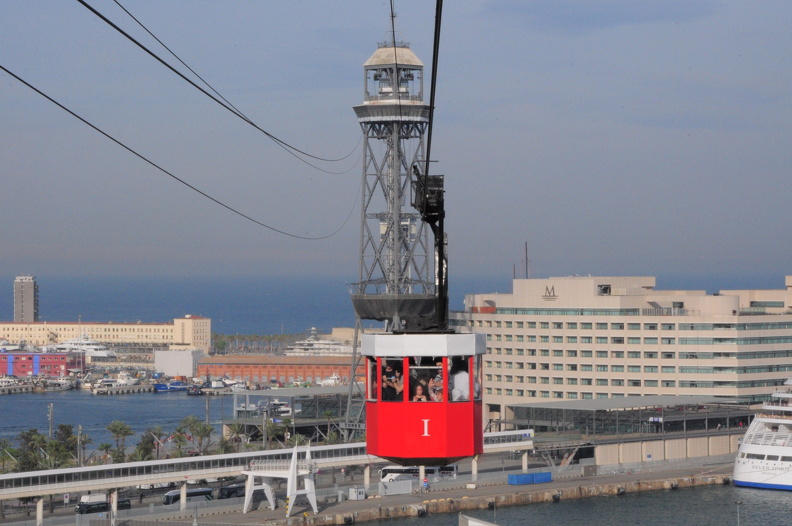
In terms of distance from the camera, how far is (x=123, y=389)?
5807 inches

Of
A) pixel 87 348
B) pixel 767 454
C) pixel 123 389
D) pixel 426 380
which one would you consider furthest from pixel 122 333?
pixel 426 380

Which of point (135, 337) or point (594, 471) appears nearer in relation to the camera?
point (594, 471)

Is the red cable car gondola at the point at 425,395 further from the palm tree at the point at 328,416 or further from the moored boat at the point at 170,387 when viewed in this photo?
the moored boat at the point at 170,387

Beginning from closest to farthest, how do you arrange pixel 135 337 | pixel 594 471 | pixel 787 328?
pixel 594 471 < pixel 787 328 < pixel 135 337

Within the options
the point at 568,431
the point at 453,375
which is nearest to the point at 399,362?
the point at 453,375

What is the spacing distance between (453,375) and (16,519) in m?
34.3

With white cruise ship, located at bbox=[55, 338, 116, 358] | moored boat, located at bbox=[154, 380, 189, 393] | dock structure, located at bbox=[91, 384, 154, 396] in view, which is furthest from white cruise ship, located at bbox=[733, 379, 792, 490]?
white cruise ship, located at bbox=[55, 338, 116, 358]

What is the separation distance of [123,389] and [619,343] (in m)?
77.1

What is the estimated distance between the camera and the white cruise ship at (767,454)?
64.8 metres

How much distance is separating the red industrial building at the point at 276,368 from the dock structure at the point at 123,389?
6.62m

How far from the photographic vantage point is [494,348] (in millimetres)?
87562

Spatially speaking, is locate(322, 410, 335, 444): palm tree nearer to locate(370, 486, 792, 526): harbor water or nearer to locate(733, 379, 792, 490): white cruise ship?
locate(370, 486, 792, 526): harbor water

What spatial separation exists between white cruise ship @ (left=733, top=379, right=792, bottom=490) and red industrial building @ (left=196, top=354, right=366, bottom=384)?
236 feet

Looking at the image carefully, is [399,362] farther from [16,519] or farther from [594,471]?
[594,471]
